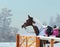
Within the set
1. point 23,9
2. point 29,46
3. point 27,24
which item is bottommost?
point 29,46

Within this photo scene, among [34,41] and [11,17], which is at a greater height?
[11,17]

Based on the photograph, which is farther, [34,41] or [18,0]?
[18,0]

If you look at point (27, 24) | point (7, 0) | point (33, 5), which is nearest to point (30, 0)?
point (33, 5)

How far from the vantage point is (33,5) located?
3451 mm

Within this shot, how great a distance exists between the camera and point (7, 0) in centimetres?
360

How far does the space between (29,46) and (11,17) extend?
63.5 inches

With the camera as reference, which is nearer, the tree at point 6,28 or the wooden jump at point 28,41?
the wooden jump at point 28,41

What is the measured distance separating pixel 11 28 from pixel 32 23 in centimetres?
146

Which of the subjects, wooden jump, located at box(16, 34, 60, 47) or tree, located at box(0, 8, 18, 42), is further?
tree, located at box(0, 8, 18, 42)

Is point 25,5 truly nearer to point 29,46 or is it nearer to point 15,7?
point 15,7

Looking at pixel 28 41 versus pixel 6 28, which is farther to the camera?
pixel 6 28

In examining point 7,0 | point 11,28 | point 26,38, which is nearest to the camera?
point 26,38

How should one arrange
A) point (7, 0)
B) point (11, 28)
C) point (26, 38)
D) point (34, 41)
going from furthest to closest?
1. point (7, 0)
2. point (11, 28)
3. point (26, 38)
4. point (34, 41)

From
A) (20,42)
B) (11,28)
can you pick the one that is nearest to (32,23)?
(20,42)
